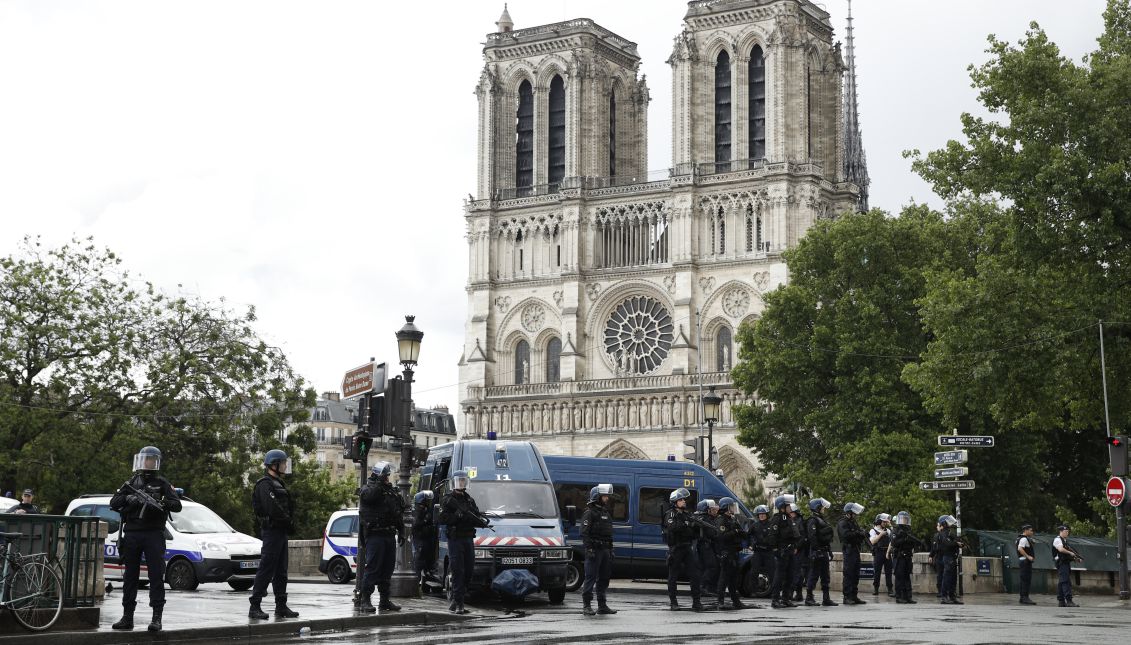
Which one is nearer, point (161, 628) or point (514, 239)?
point (161, 628)

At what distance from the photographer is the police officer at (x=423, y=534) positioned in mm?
21359

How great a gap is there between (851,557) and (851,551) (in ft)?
0.33

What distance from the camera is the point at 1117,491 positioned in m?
26.0

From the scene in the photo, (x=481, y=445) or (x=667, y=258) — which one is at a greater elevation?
(x=667, y=258)

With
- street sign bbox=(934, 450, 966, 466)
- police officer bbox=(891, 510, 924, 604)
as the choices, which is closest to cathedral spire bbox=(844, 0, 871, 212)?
street sign bbox=(934, 450, 966, 466)

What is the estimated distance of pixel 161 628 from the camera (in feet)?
45.7

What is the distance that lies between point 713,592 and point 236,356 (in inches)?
891

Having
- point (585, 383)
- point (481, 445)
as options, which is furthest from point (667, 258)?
point (481, 445)

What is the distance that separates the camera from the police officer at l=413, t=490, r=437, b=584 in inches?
841

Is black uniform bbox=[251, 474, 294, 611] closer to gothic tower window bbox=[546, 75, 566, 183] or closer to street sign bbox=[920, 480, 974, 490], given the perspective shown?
street sign bbox=[920, 480, 974, 490]

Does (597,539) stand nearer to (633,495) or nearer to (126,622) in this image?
(126,622)

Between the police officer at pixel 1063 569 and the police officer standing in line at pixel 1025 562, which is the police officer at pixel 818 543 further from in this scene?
the police officer at pixel 1063 569

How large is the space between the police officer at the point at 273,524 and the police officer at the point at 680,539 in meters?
5.58

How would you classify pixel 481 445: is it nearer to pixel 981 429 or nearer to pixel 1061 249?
pixel 1061 249
